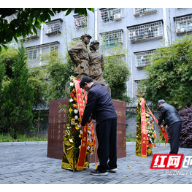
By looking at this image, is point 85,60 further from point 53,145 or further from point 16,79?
point 16,79

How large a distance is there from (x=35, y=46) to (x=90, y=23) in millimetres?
6109

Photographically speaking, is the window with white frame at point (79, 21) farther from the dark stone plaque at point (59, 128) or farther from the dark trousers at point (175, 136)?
the dark trousers at point (175, 136)

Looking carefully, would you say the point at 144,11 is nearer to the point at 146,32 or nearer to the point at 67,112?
the point at 146,32

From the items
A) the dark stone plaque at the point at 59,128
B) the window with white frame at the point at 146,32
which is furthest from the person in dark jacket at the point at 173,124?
the window with white frame at the point at 146,32

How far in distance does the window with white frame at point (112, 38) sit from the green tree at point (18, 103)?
824 cm

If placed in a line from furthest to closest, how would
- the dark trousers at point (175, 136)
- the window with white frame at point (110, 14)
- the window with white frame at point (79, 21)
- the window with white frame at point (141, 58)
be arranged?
the window with white frame at point (79, 21), the window with white frame at point (110, 14), the window with white frame at point (141, 58), the dark trousers at point (175, 136)

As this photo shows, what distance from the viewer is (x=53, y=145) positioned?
6102 mm

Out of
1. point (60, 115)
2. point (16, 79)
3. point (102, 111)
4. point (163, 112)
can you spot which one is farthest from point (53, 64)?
point (102, 111)

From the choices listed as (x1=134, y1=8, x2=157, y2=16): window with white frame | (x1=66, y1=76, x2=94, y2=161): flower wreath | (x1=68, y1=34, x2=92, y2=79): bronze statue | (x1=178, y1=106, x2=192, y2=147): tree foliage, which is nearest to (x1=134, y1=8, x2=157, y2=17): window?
(x1=134, y1=8, x2=157, y2=16): window with white frame

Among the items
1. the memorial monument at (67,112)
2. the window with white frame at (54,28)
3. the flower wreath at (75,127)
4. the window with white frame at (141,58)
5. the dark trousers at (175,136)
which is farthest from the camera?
the window with white frame at (54,28)

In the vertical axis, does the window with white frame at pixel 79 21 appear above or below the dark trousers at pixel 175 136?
above

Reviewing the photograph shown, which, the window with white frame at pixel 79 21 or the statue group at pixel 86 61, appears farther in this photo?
the window with white frame at pixel 79 21

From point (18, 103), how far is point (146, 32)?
1215cm

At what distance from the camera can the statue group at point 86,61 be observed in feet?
21.8
